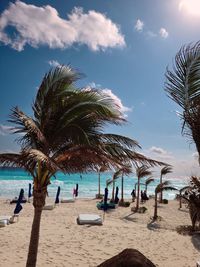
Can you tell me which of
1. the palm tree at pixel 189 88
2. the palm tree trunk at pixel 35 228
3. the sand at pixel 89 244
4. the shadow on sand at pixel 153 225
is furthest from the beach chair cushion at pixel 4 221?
the palm tree at pixel 189 88

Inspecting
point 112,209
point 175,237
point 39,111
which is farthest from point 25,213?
point 39,111

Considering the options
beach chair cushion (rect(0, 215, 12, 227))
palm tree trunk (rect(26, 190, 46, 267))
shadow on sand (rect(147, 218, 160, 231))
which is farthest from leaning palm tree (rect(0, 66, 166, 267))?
shadow on sand (rect(147, 218, 160, 231))

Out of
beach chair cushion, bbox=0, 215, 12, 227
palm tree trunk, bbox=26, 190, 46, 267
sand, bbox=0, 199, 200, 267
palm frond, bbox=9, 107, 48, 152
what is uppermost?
palm frond, bbox=9, 107, 48, 152

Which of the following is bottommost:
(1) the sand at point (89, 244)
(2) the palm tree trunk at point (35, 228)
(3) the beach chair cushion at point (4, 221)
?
(1) the sand at point (89, 244)

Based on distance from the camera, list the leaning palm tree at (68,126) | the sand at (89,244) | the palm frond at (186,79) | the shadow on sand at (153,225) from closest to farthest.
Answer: the palm frond at (186,79)
the leaning palm tree at (68,126)
the sand at (89,244)
the shadow on sand at (153,225)

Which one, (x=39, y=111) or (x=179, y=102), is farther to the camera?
(x=39, y=111)

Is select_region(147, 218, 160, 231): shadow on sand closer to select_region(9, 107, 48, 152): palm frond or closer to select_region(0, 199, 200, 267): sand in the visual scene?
select_region(0, 199, 200, 267): sand

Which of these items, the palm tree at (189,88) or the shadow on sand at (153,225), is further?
the shadow on sand at (153,225)

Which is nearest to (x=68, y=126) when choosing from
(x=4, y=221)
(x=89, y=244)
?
(x=89, y=244)

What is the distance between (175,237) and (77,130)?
→ 1064 centimetres

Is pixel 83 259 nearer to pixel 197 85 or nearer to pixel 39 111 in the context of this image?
pixel 39 111

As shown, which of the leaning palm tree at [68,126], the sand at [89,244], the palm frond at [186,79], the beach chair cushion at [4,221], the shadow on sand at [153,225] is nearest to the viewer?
the palm frond at [186,79]

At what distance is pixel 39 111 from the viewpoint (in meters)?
7.79

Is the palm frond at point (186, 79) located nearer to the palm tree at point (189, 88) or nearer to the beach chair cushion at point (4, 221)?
the palm tree at point (189, 88)
